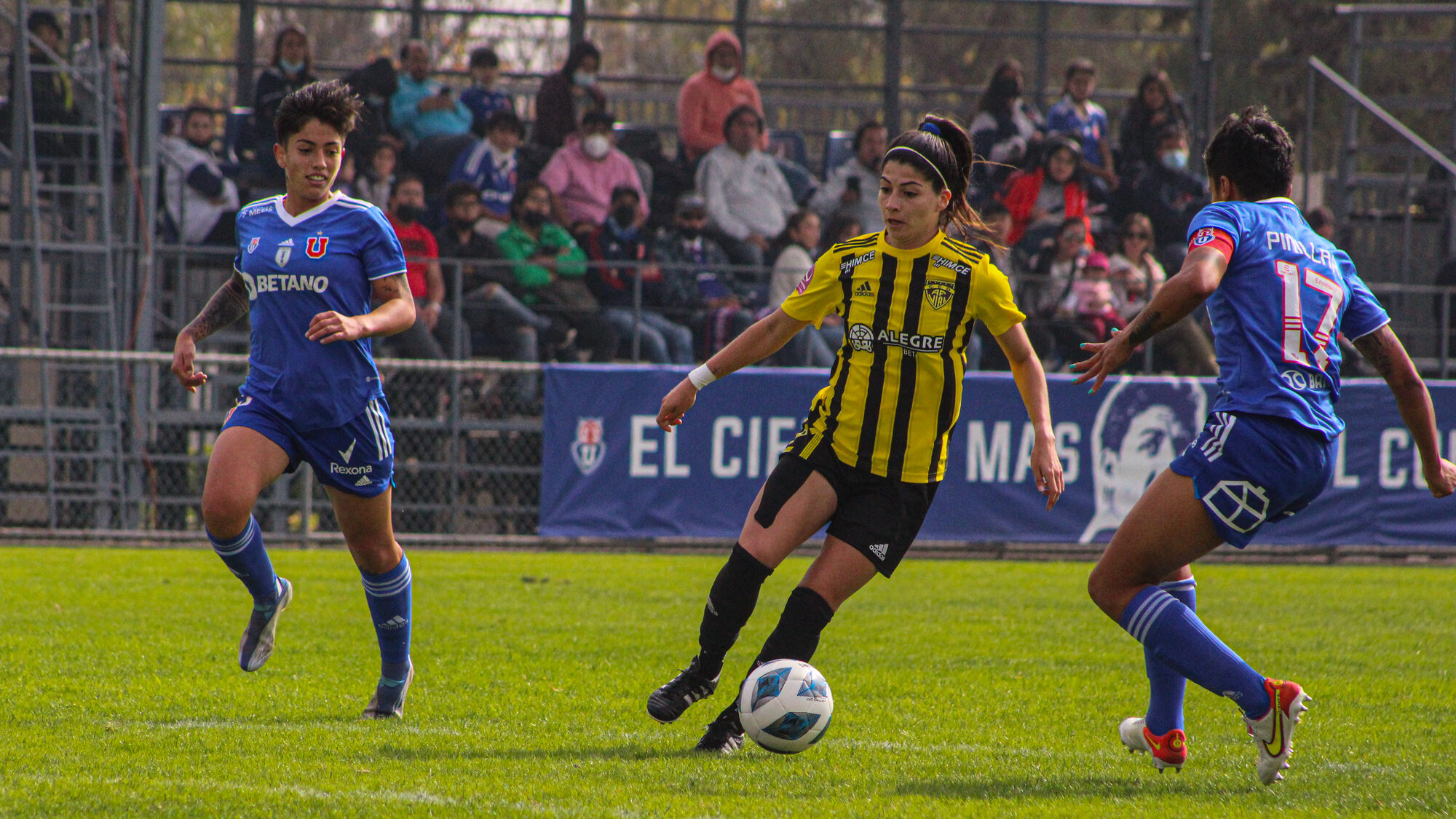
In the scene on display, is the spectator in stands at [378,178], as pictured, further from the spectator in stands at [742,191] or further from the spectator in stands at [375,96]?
the spectator in stands at [742,191]

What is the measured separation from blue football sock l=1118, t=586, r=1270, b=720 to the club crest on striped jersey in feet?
3.69

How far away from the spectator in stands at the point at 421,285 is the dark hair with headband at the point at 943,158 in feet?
28.6

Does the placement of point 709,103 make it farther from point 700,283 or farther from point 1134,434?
point 1134,434

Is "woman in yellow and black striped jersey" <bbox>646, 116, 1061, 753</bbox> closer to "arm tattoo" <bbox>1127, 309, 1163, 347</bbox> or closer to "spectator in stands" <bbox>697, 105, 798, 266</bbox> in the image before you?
"arm tattoo" <bbox>1127, 309, 1163, 347</bbox>

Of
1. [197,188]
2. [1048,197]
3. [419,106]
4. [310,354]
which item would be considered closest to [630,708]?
[310,354]

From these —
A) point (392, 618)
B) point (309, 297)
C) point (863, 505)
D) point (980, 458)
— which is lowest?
point (980, 458)

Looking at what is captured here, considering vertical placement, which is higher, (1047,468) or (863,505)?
(1047,468)

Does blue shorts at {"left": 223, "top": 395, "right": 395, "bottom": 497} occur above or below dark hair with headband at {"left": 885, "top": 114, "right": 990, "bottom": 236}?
below

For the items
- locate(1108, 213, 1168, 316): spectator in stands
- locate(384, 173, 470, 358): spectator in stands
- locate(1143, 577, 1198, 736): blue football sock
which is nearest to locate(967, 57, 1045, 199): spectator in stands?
locate(1108, 213, 1168, 316): spectator in stands

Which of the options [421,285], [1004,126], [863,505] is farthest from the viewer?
[1004,126]

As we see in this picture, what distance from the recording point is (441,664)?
6699mm

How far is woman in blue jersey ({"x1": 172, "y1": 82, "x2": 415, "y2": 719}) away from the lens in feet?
16.7

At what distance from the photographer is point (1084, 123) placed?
52.5 ft

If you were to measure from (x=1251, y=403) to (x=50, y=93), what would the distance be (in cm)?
1325
